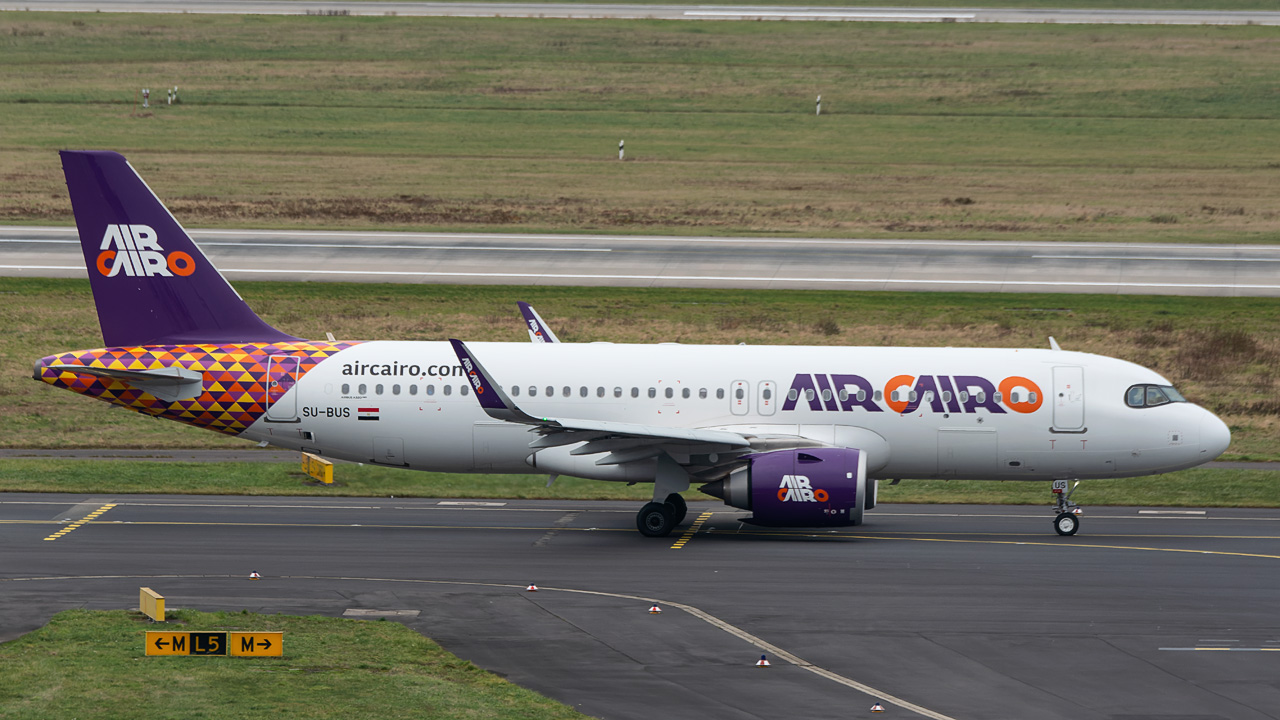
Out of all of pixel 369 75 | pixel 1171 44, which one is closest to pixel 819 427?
pixel 369 75

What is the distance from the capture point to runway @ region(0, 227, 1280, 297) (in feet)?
196

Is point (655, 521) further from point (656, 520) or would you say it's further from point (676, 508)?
point (676, 508)

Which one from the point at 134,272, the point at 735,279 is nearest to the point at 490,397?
the point at 134,272

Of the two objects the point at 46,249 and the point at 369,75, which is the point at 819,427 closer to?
the point at 46,249

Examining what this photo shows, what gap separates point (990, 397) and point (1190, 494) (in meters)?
8.28

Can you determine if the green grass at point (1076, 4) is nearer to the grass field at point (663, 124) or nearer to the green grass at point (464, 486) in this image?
the grass field at point (663, 124)

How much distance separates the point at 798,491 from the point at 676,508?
3182 millimetres

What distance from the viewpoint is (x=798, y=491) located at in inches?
1227

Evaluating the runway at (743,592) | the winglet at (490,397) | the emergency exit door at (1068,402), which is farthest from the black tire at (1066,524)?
the winglet at (490,397)

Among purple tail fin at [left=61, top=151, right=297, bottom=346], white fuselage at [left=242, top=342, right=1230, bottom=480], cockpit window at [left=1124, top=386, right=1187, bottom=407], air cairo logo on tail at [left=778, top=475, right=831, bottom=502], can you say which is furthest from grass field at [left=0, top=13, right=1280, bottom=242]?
air cairo logo on tail at [left=778, top=475, right=831, bottom=502]

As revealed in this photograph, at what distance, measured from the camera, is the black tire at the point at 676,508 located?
32688mm

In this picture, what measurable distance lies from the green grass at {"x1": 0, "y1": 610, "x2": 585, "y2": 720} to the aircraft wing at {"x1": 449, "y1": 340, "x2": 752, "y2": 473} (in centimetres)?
621

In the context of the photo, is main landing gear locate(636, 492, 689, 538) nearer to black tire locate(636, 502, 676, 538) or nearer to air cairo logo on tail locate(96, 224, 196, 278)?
black tire locate(636, 502, 676, 538)

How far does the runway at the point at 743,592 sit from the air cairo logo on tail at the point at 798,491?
3.85ft
